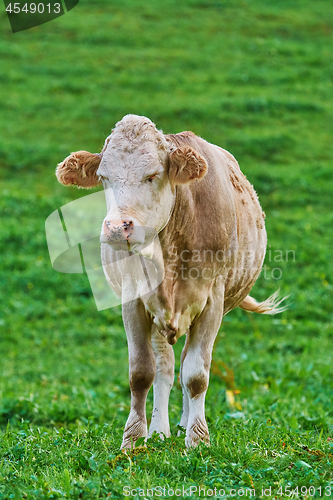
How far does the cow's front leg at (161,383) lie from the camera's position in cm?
444

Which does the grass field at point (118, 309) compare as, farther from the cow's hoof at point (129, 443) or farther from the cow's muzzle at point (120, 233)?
the cow's muzzle at point (120, 233)

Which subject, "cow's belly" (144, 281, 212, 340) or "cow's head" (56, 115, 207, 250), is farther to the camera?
"cow's belly" (144, 281, 212, 340)

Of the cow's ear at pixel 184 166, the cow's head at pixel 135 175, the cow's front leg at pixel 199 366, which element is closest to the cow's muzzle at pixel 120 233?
the cow's head at pixel 135 175

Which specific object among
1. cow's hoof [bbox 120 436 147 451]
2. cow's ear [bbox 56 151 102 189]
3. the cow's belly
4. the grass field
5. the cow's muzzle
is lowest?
the grass field

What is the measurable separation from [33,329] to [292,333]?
14.3ft

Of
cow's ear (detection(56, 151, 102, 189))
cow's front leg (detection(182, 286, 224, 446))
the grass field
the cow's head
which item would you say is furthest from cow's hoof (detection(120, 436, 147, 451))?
cow's ear (detection(56, 151, 102, 189))

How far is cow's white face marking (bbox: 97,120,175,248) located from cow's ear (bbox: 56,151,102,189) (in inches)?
8.8

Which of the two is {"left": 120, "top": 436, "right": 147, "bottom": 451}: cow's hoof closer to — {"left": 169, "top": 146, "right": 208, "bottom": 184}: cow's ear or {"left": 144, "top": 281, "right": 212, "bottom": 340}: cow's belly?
{"left": 144, "top": 281, "right": 212, "bottom": 340}: cow's belly

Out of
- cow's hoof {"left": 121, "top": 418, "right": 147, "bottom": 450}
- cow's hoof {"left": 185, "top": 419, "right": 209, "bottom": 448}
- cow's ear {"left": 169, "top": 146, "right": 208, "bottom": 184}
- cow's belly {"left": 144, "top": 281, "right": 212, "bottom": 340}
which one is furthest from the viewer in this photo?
cow's hoof {"left": 121, "top": 418, "right": 147, "bottom": 450}

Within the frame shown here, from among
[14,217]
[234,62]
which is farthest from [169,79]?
[14,217]

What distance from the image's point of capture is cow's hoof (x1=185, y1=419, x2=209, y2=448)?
4078mm

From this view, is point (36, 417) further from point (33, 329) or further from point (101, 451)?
point (33, 329)

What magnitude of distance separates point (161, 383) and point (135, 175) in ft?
5.86

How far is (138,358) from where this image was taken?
13.7 feet
